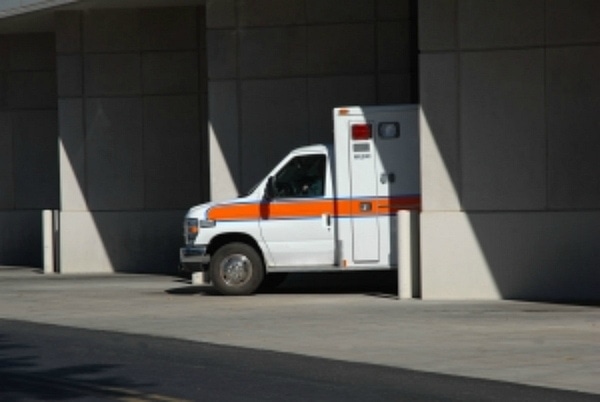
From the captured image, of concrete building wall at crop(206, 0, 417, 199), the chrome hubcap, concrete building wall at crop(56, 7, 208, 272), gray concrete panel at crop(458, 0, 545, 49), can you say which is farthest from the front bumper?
concrete building wall at crop(56, 7, 208, 272)

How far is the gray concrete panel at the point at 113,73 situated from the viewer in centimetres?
2931

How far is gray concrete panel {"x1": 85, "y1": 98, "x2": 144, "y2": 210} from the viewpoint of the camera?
29.4 m

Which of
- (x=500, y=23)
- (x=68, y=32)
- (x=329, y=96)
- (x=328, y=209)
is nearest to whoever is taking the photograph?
(x=500, y=23)

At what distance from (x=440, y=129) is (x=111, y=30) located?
1112 centimetres

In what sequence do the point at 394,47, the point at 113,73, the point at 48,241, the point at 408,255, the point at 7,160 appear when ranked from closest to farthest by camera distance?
the point at 408,255, the point at 394,47, the point at 113,73, the point at 48,241, the point at 7,160

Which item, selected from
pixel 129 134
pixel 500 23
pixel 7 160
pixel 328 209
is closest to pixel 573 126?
pixel 500 23

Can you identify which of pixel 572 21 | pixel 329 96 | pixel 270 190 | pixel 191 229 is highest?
pixel 572 21

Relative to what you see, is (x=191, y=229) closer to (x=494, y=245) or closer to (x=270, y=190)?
(x=270, y=190)

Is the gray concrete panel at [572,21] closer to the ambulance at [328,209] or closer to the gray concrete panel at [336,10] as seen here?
→ the ambulance at [328,209]

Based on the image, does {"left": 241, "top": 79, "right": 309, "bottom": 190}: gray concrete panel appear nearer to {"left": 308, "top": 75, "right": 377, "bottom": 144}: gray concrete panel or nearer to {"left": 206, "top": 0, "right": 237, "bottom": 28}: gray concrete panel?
{"left": 308, "top": 75, "right": 377, "bottom": 144}: gray concrete panel

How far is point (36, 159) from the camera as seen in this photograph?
34219mm

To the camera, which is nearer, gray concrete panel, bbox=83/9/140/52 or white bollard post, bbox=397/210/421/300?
white bollard post, bbox=397/210/421/300

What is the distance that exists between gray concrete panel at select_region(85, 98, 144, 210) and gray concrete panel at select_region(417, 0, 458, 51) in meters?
10.6

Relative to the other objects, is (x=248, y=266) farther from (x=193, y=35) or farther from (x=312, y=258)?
(x=193, y=35)
